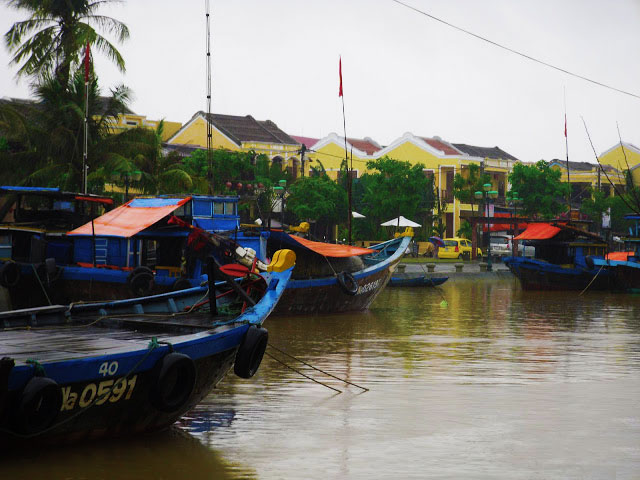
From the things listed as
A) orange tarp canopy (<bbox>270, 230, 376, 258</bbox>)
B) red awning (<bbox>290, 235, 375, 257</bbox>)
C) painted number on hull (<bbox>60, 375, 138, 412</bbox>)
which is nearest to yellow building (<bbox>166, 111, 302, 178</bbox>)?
red awning (<bbox>290, 235, 375, 257</bbox>)

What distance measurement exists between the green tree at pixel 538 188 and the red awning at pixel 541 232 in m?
19.3

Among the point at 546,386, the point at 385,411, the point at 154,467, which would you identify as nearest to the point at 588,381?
the point at 546,386

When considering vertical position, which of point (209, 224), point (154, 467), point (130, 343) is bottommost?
point (154, 467)

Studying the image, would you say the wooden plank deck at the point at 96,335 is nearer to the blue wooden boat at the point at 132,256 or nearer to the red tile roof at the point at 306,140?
the blue wooden boat at the point at 132,256

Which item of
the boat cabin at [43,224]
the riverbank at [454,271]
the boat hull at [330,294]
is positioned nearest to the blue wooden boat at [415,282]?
the riverbank at [454,271]

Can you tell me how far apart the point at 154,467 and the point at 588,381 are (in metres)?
7.16

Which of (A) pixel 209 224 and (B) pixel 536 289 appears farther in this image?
(B) pixel 536 289

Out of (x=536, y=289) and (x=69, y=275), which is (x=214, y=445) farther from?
(x=536, y=289)

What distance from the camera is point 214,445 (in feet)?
30.4

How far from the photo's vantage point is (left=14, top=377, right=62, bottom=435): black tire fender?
745 cm

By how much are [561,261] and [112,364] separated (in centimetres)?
3187

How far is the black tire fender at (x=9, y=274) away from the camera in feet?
69.4

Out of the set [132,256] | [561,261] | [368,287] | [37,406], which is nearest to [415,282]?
[561,261]

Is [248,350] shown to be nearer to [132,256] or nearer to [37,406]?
[37,406]
